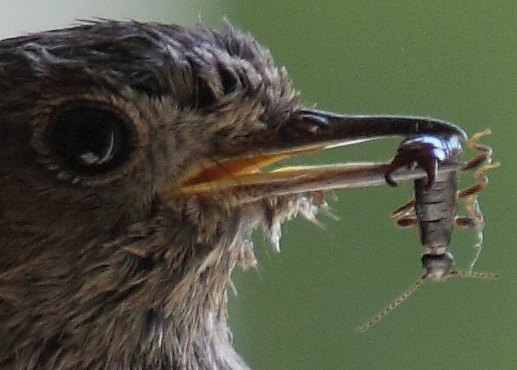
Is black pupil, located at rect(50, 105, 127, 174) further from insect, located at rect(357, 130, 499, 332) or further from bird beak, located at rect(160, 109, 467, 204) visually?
insect, located at rect(357, 130, 499, 332)

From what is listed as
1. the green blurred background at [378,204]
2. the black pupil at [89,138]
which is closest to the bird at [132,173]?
the black pupil at [89,138]

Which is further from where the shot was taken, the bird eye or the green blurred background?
the green blurred background

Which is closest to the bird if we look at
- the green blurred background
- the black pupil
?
the black pupil

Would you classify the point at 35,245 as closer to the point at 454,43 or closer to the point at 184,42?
the point at 184,42

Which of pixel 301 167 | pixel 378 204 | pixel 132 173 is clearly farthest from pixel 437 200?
pixel 378 204

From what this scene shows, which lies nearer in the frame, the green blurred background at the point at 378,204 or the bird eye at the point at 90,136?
the bird eye at the point at 90,136

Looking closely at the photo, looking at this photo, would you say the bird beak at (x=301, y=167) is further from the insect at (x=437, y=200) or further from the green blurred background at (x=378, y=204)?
the green blurred background at (x=378, y=204)

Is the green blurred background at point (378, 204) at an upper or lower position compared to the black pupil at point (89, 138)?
upper
